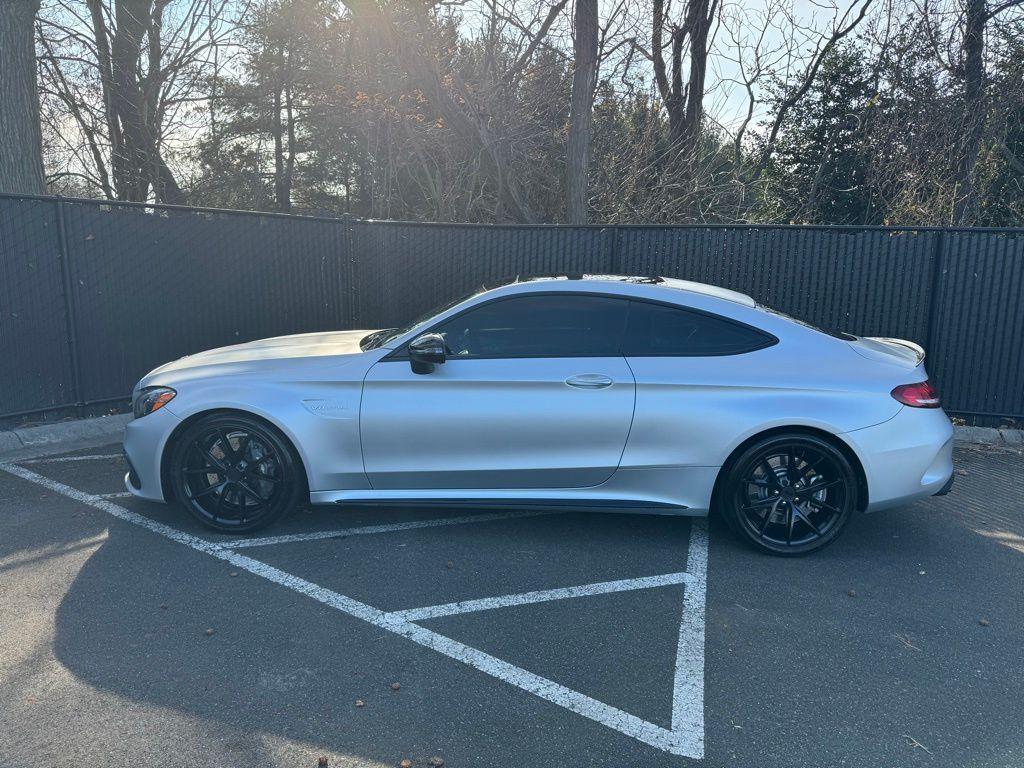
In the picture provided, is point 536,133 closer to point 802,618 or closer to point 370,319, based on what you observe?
point 370,319

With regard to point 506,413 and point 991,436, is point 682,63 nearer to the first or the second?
point 991,436

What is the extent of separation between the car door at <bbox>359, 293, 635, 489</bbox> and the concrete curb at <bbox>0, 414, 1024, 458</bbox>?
381 centimetres

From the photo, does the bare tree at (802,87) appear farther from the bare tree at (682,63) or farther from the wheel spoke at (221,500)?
the wheel spoke at (221,500)

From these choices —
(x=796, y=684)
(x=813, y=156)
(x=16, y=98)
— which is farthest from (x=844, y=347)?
(x=813, y=156)

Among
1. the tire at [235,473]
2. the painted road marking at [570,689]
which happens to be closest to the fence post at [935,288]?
the painted road marking at [570,689]

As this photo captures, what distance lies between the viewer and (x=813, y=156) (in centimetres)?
1820

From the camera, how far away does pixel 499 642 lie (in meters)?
3.36

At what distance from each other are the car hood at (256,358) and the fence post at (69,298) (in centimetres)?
277

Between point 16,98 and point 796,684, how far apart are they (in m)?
8.97

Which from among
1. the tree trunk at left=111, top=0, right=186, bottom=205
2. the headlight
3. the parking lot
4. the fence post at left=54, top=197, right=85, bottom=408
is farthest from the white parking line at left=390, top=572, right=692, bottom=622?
the tree trunk at left=111, top=0, right=186, bottom=205

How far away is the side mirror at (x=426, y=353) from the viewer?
168 inches

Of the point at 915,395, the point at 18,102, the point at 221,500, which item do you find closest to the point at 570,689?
the point at 221,500

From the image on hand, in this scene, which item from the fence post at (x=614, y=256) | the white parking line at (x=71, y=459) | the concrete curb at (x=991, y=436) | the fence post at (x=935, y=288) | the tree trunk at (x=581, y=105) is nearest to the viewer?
the white parking line at (x=71, y=459)

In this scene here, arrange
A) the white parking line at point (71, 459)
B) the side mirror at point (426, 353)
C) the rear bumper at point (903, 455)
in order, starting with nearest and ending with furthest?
the rear bumper at point (903, 455), the side mirror at point (426, 353), the white parking line at point (71, 459)
